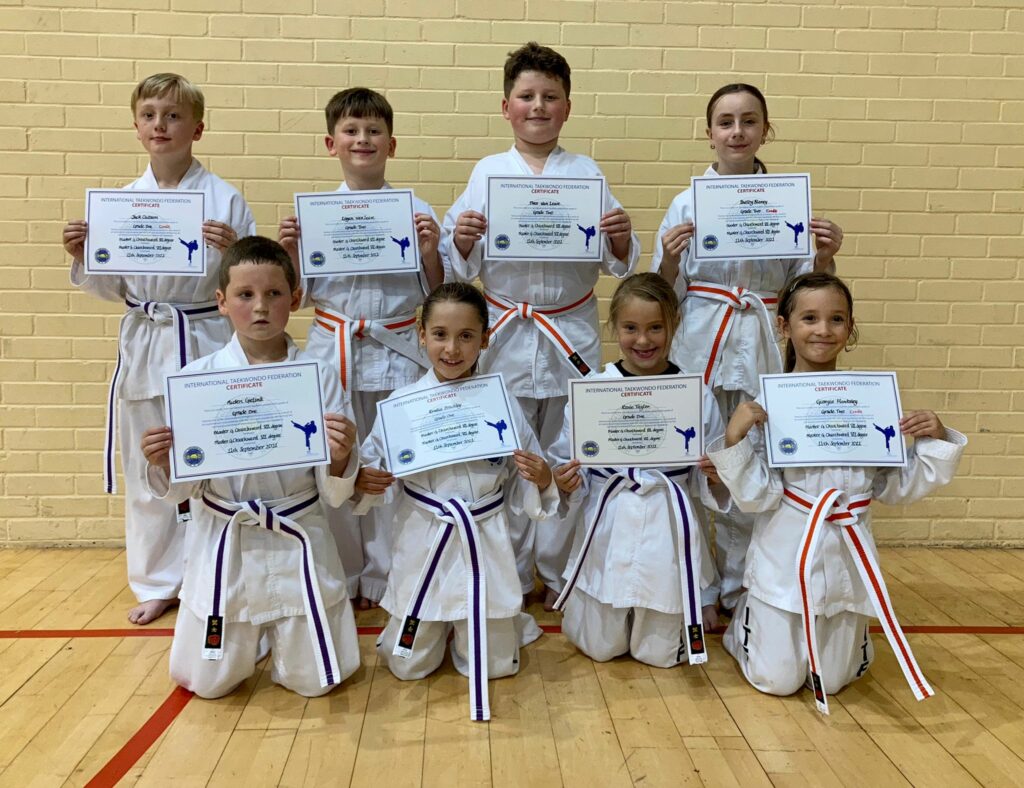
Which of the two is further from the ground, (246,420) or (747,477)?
(246,420)

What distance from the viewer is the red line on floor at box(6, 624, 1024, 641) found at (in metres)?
3.14

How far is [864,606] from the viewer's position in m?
2.62

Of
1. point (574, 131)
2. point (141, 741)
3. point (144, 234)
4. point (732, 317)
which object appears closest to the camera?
point (141, 741)

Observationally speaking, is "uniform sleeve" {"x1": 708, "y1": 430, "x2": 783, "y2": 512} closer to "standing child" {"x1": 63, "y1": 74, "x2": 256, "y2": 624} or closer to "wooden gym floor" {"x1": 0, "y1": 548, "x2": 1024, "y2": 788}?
"wooden gym floor" {"x1": 0, "y1": 548, "x2": 1024, "y2": 788}

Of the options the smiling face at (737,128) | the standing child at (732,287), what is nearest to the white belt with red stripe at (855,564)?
the standing child at (732,287)

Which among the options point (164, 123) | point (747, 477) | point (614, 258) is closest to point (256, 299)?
point (164, 123)

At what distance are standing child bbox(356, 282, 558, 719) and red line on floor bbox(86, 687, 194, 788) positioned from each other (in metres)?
0.67

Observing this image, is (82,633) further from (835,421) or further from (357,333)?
(835,421)

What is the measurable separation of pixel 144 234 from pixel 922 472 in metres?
2.77

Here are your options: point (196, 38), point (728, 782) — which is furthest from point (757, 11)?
point (728, 782)

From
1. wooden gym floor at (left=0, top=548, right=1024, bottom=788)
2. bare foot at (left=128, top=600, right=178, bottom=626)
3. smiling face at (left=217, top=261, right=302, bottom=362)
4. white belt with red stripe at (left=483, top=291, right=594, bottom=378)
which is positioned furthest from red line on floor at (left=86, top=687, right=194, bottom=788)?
white belt with red stripe at (left=483, top=291, right=594, bottom=378)

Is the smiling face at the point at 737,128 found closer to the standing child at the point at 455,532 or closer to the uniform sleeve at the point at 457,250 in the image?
the uniform sleeve at the point at 457,250

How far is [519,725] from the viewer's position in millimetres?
2484

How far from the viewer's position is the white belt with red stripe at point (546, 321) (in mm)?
3139
